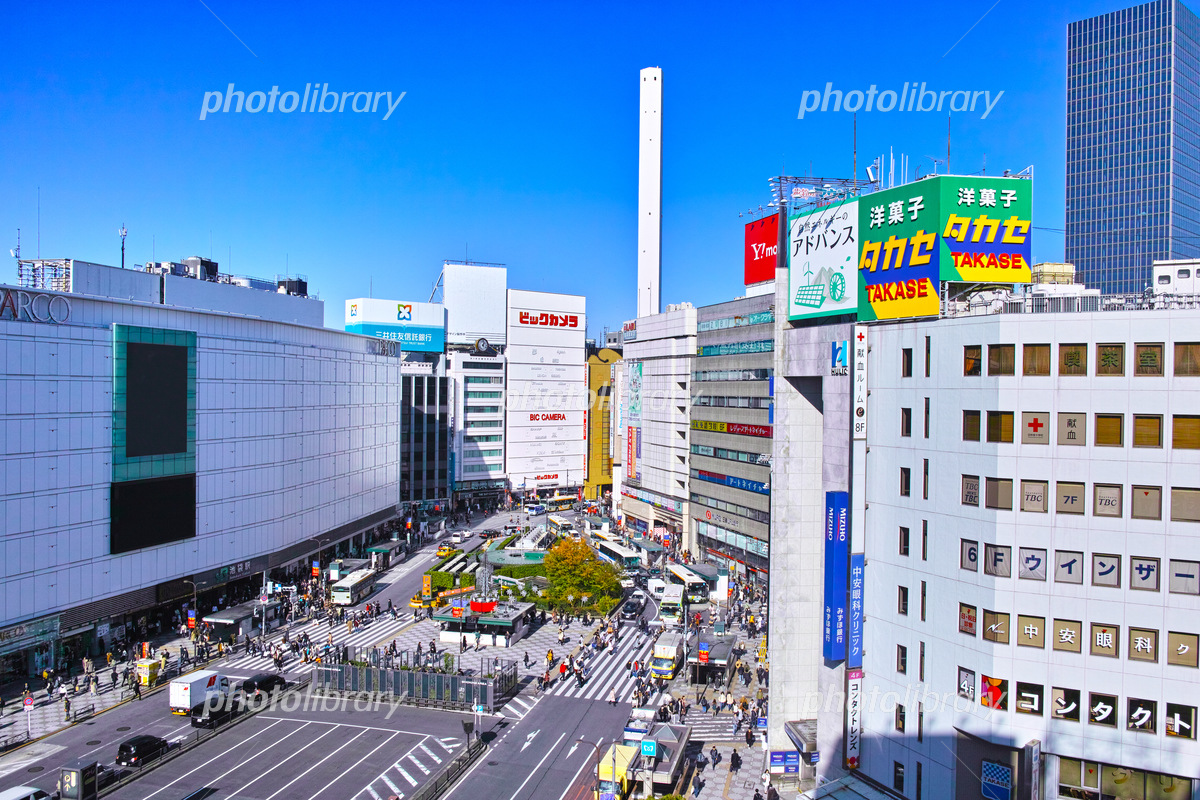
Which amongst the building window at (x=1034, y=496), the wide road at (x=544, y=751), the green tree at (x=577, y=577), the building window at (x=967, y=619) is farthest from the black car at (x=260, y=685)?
the building window at (x=1034, y=496)

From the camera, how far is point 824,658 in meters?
30.2

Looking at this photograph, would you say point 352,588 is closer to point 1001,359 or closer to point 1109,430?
point 1001,359

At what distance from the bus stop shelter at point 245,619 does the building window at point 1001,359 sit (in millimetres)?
43239

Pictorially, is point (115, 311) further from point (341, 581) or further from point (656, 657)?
point (656, 657)

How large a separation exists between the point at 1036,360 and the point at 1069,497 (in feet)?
13.3

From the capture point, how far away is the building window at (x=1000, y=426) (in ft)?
77.9

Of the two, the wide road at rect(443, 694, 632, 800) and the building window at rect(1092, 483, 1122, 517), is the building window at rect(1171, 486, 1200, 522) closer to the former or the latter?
the building window at rect(1092, 483, 1122, 517)

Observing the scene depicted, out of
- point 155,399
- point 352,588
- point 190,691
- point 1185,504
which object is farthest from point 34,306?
point 1185,504

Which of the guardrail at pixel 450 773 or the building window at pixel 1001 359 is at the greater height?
the building window at pixel 1001 359

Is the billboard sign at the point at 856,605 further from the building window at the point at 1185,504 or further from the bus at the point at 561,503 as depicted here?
the bus at the point at 561,503

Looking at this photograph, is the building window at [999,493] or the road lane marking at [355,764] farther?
the road lane marking at [355,764]

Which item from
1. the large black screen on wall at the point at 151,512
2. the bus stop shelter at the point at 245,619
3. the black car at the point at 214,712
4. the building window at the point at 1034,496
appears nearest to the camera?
the building window at the point at 1034,496

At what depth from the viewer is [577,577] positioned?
5712 cm

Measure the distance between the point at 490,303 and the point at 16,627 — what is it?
7474cm
